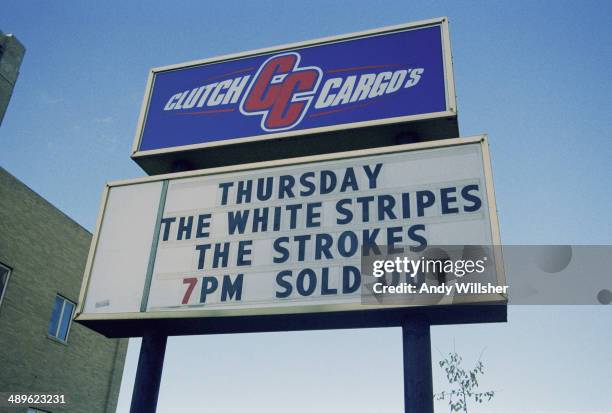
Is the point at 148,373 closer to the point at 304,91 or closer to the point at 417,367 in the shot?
the point at 417,367

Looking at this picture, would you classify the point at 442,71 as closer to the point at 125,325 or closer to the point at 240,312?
the point at 240,312

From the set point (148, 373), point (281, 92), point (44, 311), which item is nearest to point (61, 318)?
→ point (44, 311)

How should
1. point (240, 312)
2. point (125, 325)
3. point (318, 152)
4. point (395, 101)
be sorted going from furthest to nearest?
point (318, 152)
point (395, 101)
point (125, 325)
point (240, 312)

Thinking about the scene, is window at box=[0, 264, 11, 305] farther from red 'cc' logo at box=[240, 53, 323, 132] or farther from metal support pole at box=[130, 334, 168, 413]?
red 'cc' logo at box=[240, 53, 323, 132]

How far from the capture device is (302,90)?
6.87 metres

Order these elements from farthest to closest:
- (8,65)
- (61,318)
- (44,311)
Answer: (61,318), (44,311), (8,65)

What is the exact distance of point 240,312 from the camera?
5133mm

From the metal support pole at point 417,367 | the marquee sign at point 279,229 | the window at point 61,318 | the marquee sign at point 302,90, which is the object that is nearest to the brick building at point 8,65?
the marquee sign at point 302,90

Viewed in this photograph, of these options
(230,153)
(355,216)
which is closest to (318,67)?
(230,153)

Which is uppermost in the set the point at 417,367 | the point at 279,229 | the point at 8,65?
the point at 8,65

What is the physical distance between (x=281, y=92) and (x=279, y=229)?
2184 millimetres

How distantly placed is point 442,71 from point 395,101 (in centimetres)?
65

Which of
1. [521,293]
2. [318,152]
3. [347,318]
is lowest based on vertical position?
Answer: [347,318]

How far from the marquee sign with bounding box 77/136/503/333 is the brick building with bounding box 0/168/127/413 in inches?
383
